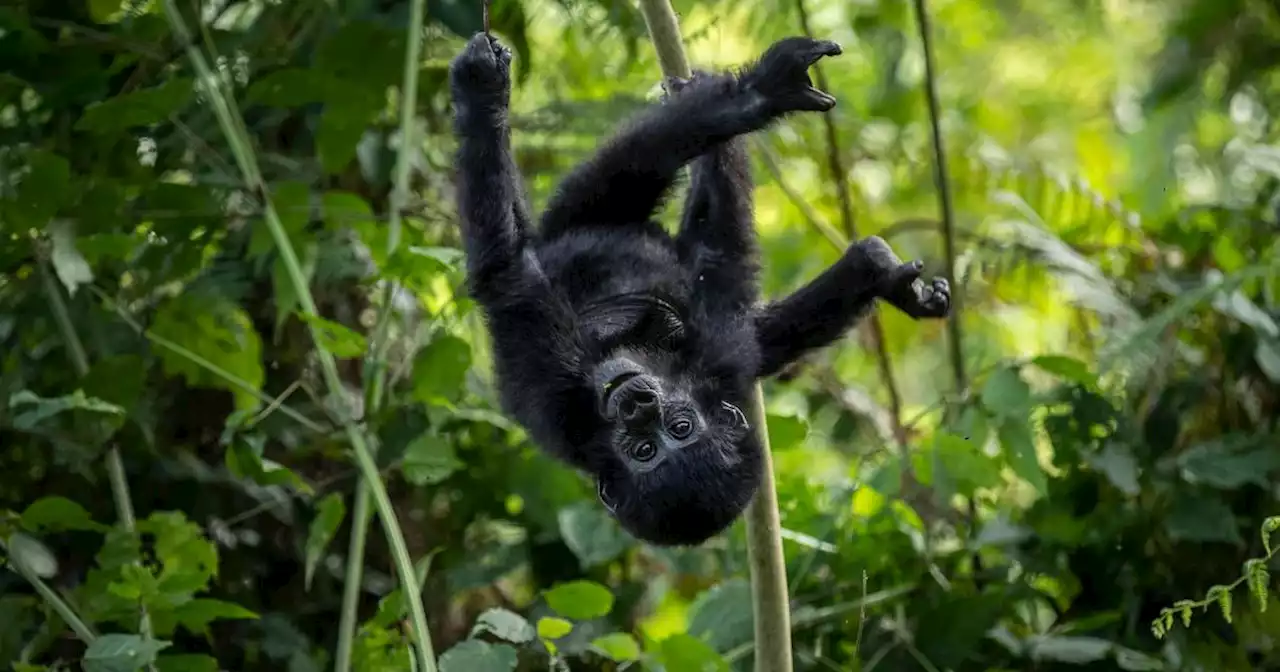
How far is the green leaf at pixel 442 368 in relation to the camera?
8.77 feet

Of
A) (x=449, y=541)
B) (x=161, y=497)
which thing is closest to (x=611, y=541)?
(x=449, y=541)

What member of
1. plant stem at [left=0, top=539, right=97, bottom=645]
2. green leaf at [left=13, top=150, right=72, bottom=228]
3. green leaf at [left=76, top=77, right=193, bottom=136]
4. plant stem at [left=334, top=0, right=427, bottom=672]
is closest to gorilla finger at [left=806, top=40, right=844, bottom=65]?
plant stem at [left=334, top=0, right=427, bottom=672]

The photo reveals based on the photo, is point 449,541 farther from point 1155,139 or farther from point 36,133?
point 1155,139

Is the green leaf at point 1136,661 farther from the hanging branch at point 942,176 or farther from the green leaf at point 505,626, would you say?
the green leaf at point 505,626

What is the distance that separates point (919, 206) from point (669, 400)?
312 centimetres

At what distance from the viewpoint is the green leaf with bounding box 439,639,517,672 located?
2250 millimetres

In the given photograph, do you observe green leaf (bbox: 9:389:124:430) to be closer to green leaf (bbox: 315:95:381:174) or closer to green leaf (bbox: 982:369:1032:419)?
green leaf (bbox: 315:95:381:174)

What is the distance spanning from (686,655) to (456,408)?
100 cm

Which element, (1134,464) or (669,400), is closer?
(669,400)

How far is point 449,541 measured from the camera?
140 inches

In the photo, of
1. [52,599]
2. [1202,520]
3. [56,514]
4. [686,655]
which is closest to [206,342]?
[56,514]

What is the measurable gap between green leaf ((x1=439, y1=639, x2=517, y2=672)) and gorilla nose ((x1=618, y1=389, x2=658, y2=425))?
470 mm

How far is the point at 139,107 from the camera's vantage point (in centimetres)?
263

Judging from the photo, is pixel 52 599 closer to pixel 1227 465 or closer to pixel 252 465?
pixel 252 465
